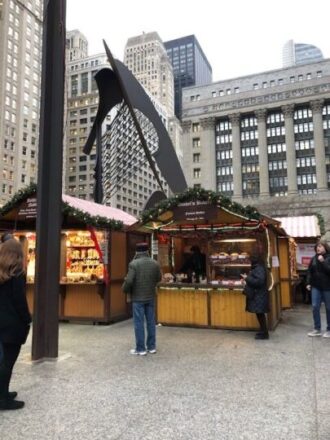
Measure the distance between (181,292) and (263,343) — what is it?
2631mm

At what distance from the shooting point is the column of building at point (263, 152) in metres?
77.6

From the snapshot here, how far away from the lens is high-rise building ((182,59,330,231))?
246 ft

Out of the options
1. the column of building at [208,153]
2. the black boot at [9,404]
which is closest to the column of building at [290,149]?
the column of building at [208,153]

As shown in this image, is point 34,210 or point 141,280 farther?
point 34,210

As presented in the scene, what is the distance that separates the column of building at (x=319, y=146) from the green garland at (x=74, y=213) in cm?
6862

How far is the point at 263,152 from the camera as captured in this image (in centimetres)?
7856

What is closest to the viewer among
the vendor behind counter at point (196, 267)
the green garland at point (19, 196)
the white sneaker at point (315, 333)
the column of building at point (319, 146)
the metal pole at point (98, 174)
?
the white sneaker at point (315, 333)

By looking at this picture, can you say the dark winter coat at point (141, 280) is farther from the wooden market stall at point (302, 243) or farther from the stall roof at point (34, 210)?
the wooden market stall at point (302, 243)

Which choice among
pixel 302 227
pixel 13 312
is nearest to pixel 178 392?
pixel 13 312

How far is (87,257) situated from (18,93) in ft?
272

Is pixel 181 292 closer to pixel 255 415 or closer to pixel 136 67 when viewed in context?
pixel 255 415

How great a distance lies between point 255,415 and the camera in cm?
412

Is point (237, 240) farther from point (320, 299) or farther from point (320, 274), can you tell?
point (320, 299)

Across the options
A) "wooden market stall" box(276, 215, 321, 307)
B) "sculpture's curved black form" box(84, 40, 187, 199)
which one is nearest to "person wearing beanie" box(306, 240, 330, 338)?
"wooden market stall" box(276, 215, 321, 307)
